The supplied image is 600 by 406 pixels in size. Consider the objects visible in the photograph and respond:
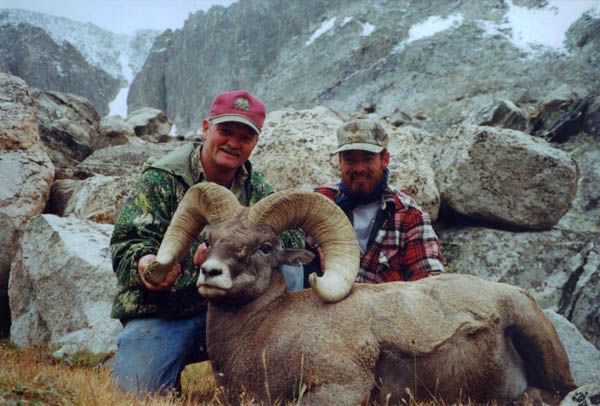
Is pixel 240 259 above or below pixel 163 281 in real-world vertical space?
above

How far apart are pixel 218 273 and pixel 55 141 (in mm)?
13008

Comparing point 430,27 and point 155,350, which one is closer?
point 155,350

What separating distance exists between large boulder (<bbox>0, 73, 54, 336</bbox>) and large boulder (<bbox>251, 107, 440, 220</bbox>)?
4.42m

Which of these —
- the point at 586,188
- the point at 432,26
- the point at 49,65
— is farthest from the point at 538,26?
the point at 49,65

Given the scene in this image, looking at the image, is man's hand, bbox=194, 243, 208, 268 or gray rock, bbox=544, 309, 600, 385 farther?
Result: gray rock, bbox=544, 309, 600, 385

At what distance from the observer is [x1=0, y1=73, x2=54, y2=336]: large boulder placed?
9742 millimetres

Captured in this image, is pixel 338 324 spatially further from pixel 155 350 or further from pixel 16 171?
pixel 16 171

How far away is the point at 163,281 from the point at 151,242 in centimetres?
64

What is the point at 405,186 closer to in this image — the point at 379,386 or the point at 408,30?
the point at 379,386

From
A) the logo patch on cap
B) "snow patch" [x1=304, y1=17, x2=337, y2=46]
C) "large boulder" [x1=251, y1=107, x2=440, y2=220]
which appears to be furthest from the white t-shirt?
"snow patch" [x1=304, y1=17, x2=337, y2=46]

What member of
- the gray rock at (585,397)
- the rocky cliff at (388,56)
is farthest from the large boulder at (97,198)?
the rocky cliff at (388,56)

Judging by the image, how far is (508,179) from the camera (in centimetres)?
885

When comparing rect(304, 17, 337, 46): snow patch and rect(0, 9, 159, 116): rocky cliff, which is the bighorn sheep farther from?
rect(0, 9, 159, 116): rocky cliff

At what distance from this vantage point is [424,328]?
434 centimetres
